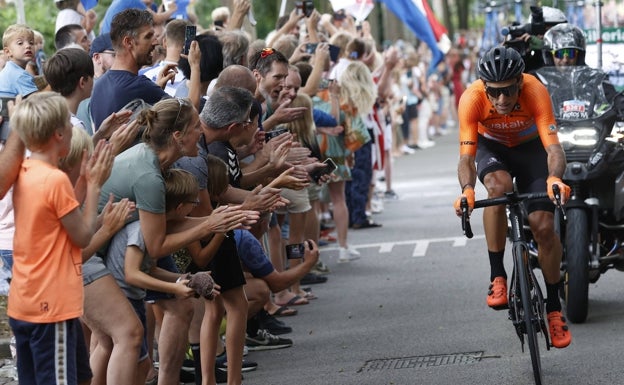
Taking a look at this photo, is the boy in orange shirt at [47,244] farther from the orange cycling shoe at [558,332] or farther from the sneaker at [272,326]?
the sneaker at [272,326]

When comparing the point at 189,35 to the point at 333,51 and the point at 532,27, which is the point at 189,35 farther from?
the point at 333,51

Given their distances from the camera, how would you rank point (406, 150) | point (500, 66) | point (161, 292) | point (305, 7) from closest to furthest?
point (161, 292) → point (500, 66) → point (305, 7) → point (406, 150)

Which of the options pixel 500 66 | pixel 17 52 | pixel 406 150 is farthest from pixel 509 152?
pixel 406 150

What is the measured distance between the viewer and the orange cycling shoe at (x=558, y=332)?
8734mm

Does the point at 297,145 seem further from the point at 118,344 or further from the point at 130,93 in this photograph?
the point at 118,344

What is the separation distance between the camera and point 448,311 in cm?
1112

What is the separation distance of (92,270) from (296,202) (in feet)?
17.4

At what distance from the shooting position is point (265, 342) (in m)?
10.2

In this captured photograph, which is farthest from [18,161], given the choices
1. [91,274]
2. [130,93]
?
[130,93]

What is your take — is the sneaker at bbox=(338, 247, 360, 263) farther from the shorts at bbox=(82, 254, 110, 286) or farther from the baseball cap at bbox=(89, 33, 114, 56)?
the shorts at bbox=(82, 254, 110, 286)

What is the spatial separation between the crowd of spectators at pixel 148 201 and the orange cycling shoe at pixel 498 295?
1234 mm

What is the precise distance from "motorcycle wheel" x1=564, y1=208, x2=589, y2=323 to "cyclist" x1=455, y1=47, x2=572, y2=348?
722 mm

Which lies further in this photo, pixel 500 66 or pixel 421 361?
pixel 421 361

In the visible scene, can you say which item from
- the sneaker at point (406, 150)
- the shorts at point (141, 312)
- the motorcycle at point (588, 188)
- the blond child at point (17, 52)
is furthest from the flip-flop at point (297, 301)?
the sneaker at point (406, 150)
